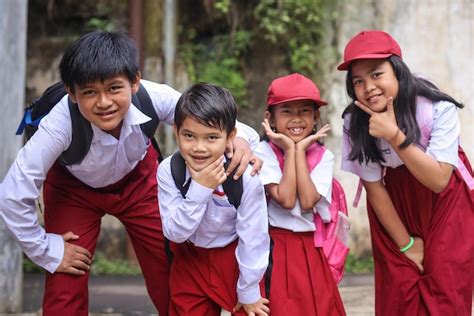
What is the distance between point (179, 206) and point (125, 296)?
9.04ft

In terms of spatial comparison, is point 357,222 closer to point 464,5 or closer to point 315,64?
point 315,64

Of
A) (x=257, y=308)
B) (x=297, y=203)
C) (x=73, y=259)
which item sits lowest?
(x=257, y=308)

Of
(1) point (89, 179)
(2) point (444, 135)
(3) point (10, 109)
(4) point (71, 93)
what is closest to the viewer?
(2) point (444, 135)

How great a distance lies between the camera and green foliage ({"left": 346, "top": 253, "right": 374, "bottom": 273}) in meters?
6.52

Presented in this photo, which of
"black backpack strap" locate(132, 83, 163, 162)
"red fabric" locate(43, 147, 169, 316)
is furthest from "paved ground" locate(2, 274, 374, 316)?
"black backpack strap" locate(132, 83, 163, 162)

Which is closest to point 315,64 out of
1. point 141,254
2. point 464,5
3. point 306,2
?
point 306,2

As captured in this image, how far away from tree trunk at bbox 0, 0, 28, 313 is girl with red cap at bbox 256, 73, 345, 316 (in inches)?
83.2

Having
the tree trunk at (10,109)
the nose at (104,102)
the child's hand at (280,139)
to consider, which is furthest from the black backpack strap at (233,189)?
the tree trunk at (10,109)

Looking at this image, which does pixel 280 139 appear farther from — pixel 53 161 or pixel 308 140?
pixel 53 161

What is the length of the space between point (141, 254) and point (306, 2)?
3.46m

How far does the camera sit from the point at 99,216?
3.86 m

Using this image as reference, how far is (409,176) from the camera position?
3.50 metres

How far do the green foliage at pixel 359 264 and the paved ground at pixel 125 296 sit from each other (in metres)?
0.20

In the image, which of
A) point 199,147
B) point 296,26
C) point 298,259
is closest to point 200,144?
Result: point 199,147
